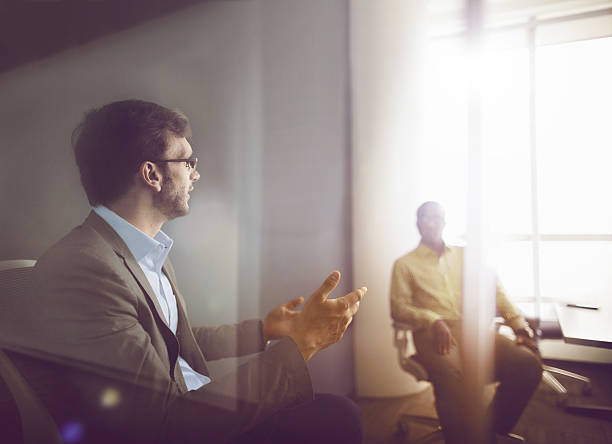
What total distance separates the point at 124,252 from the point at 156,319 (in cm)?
18

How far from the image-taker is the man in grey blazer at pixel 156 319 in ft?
2.17

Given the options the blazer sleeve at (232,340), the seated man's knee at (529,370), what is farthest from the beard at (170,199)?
the seated man's knee at (529,370)

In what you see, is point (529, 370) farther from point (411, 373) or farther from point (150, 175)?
point (150, 175)

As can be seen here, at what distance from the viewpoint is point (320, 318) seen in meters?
0.78

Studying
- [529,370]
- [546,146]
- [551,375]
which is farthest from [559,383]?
[546,146]

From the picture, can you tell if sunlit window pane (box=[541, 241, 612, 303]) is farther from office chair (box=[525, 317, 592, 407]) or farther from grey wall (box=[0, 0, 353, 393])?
grey wall (box=[0, 0, 353, 393])

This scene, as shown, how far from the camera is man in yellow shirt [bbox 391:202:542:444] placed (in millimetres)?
1376

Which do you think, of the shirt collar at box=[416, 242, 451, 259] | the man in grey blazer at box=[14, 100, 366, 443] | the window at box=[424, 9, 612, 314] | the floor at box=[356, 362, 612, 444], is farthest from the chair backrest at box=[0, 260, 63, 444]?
the window at box=[424, 9, 612, 314]

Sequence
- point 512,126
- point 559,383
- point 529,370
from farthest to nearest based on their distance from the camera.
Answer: point 512,126 < point 559,383 < point 529,370

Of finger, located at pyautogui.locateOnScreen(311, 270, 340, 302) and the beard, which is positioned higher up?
the beard

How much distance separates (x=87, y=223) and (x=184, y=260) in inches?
31.7

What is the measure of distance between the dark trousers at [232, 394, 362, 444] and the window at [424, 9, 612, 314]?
3.77ft

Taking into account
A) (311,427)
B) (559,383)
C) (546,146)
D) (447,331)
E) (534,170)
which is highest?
(546,146)

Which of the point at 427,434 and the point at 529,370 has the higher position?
the point at 529,370
